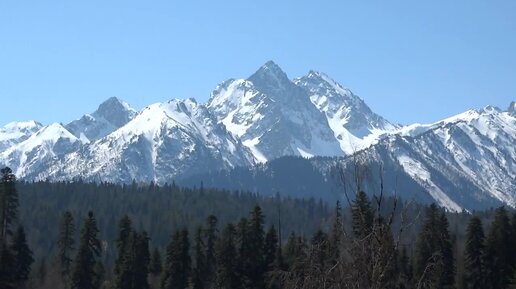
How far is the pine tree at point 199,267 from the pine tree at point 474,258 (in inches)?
1031

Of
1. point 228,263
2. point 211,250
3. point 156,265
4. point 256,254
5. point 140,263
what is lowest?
point 228,263

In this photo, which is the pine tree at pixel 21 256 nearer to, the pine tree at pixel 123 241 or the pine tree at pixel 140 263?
the pine tree at pixel 123 241

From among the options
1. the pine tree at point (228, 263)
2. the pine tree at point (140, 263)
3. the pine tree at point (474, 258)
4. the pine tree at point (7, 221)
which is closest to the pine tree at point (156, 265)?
the pine tree at point (140, 263)

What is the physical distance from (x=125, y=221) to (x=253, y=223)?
589 inches

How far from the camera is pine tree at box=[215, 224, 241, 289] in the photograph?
3115 inches

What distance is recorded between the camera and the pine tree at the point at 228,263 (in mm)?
79125

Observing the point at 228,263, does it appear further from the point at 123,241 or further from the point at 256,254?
the point at 123,241

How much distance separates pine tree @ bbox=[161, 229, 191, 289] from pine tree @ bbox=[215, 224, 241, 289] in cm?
410

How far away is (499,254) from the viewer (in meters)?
80.9

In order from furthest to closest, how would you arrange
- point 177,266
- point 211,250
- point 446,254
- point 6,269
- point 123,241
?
point 211,250 → point 123,241 → point 177,266 → point 446,254 → point 6,269

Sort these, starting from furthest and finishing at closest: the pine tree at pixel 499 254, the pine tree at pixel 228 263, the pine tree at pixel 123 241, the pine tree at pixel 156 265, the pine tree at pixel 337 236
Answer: the pine tree at pixel 156 265, the pine tree at pixel 123 241, the pine tree at pixel 499 254, the pine tree at pixel 228 263, the pine tree at pixel 337 236

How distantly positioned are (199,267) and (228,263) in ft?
31.2

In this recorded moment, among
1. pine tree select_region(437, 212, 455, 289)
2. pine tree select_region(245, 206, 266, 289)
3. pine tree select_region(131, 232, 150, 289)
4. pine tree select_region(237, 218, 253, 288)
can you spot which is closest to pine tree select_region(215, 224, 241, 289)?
pine tree select_region(237, 218, 253, 288)

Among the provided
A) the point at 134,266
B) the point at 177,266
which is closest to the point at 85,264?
the point at 134,266
